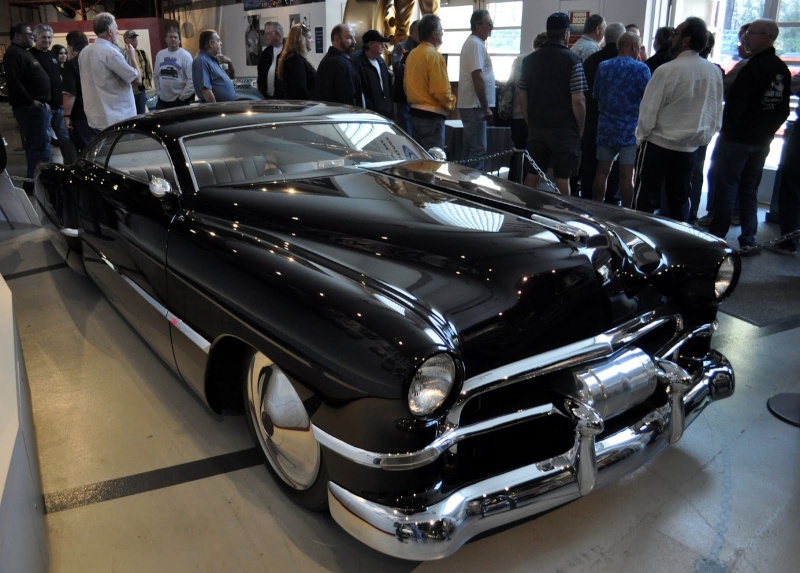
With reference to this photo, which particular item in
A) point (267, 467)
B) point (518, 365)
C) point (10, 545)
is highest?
point (518, 365)

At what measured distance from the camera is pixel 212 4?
44.5 ft

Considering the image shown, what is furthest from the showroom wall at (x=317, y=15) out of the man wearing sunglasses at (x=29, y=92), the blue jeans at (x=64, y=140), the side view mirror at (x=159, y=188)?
the side view mirror at (x=159, y=188)

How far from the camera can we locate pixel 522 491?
1.94 meters

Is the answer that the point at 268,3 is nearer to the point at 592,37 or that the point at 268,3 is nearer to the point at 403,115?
the point at 403,115

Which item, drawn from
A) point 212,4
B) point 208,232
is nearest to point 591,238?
point 208,232

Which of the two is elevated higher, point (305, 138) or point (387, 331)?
point (305, 138)

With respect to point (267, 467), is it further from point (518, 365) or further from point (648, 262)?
point (648, 262)

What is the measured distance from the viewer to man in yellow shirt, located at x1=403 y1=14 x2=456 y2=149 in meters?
6.11

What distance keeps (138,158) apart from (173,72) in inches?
182

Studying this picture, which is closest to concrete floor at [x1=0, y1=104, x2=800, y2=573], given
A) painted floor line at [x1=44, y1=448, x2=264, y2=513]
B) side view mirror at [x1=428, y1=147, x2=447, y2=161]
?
painted floor line at [x1=44, y1=448, x2=264, y2=513]

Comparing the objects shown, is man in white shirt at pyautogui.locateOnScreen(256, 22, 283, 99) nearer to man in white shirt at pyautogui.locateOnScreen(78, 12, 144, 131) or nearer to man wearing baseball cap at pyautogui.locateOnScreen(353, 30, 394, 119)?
man wearing baseball cap at pyautogui.locateOnScreen(353, 30, 394, 119)

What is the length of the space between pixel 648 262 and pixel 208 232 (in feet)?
5.67

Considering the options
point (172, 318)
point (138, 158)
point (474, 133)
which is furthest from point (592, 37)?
point (172, 318)

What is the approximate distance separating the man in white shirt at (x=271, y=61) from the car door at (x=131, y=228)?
3.64m
